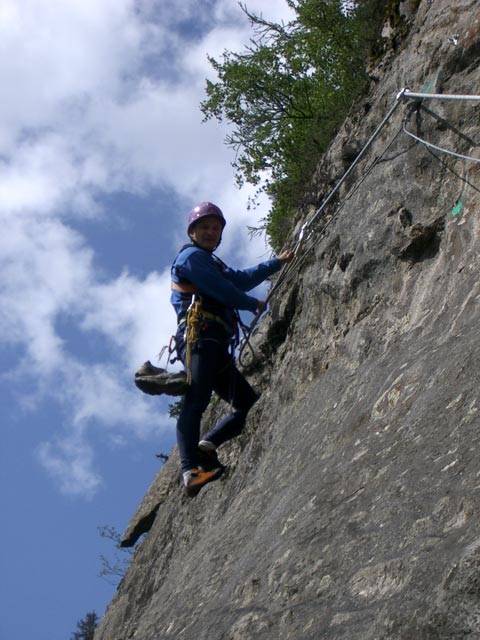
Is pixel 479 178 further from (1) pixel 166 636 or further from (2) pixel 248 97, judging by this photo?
(2) pixel 248 97

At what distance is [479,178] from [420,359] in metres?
1.56

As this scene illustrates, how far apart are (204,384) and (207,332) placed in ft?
1.33

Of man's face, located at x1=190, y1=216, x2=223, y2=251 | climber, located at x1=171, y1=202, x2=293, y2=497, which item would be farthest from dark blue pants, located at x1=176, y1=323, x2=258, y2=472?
man's face, located at x1=190, y1=216, x2=223, y2=251

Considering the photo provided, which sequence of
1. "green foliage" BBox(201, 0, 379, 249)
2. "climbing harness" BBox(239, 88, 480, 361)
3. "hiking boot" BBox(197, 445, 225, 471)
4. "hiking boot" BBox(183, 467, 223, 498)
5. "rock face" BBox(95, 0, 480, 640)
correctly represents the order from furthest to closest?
"green foliage" BBox(201, 0, 379, 249) < "hiking boot" BBox(197, 445, 225, 471) < "hiking boot" BBox(183, 467, 223, 498) < "climbing harness" BBox(239, 88, 480, 361) < "rock face" BBox(95, 0, 480, 640)

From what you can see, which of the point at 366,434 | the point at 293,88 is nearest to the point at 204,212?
the point at 366,434

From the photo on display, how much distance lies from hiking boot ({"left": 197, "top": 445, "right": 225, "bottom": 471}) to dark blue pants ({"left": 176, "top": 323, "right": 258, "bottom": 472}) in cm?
9

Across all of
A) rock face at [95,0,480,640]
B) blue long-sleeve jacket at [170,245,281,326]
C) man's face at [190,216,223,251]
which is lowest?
rock face at [95,0,480,640]

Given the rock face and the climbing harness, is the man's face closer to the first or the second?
the climbing harness

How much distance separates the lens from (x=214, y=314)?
7215 millimetres

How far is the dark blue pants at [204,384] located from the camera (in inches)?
280

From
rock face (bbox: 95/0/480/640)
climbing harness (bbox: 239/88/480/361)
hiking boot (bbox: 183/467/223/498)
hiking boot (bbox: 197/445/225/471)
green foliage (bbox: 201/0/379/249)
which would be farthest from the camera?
green foliage (bbox: 201/0/379/249)

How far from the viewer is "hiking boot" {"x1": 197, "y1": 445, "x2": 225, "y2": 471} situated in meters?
7.45

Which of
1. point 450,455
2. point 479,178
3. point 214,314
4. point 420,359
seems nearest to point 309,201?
point 214,314

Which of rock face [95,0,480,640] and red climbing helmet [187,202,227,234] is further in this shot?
red climbing helmet [187,202,227,234]
